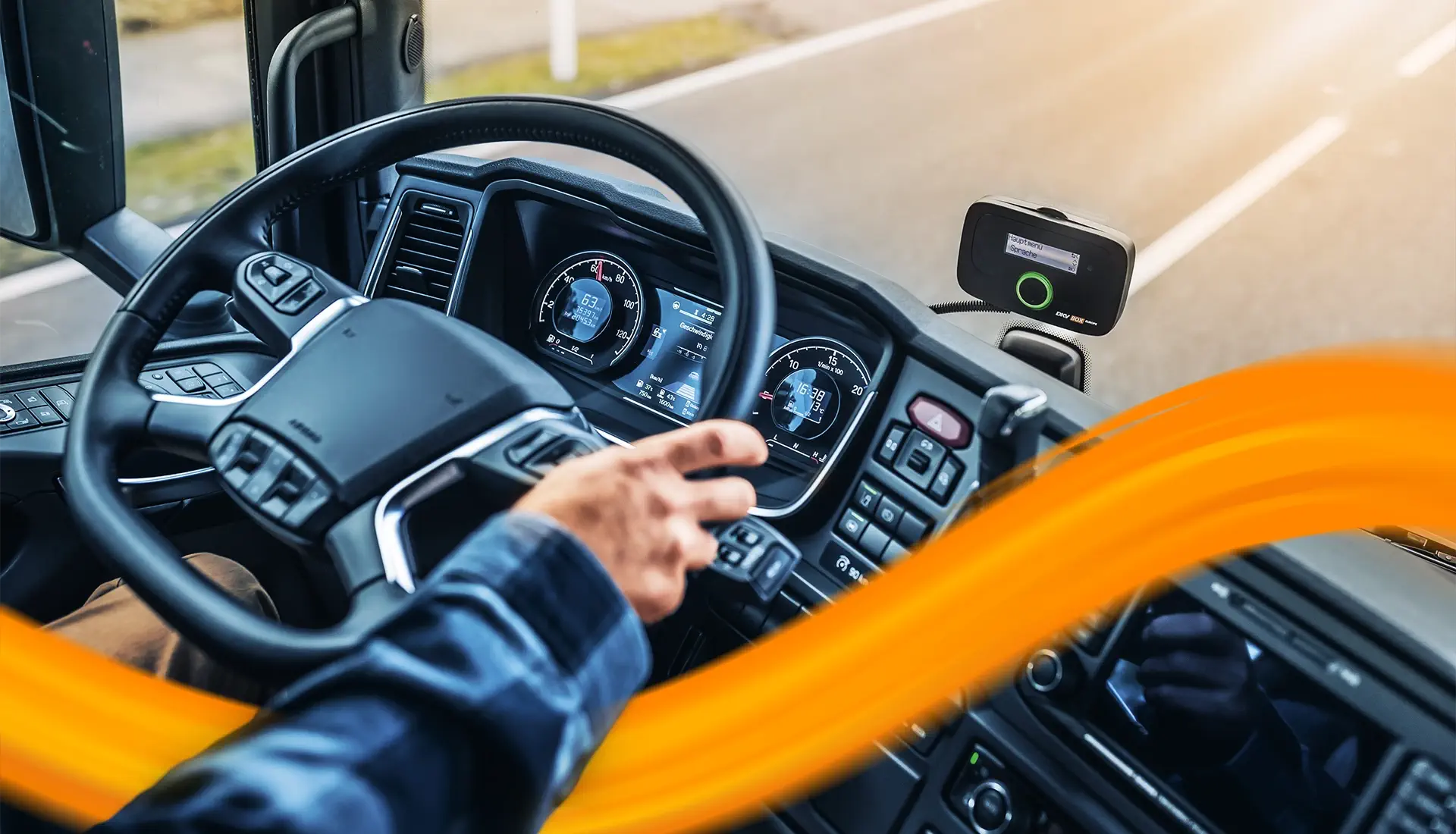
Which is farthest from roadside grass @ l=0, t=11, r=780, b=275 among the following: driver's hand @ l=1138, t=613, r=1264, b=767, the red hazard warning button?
driver's hand @ l=1138, t=613, r=1264, b=767

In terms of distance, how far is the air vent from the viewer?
208 centimetres

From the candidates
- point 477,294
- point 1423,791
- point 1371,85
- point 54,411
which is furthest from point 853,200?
point 1423,791

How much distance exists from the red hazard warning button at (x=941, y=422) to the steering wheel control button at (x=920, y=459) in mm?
11

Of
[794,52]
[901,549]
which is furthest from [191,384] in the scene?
[794,52]

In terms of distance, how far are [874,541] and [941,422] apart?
0.20 metres

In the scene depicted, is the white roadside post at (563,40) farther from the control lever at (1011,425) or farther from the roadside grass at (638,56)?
the control lever at (1011,425)

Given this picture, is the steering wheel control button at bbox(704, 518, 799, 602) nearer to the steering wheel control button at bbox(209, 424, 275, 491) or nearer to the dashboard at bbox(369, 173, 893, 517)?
the dashboard at bbox(369, 173, 893, 517)

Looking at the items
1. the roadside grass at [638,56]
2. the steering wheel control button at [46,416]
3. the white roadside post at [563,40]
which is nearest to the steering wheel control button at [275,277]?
the steering wheel control button at [46,416]

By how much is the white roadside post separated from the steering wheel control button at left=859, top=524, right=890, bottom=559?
2.99m

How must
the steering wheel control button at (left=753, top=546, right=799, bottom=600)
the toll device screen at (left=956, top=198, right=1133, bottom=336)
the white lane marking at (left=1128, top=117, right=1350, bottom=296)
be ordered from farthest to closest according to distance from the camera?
the white lane marking at (left=1128, top=117, right=1350, bottom=296) < the toll device screen at (left=956, top=198, right=1133, bottom=336) < the steering wheel control button at (left=753, top=546, right=799, bottom=600)

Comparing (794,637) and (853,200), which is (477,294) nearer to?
(794,637)

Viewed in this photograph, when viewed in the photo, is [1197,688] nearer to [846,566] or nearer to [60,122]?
[846,566]

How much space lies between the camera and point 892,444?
1.58 meters

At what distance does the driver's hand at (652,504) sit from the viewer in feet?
3.10
